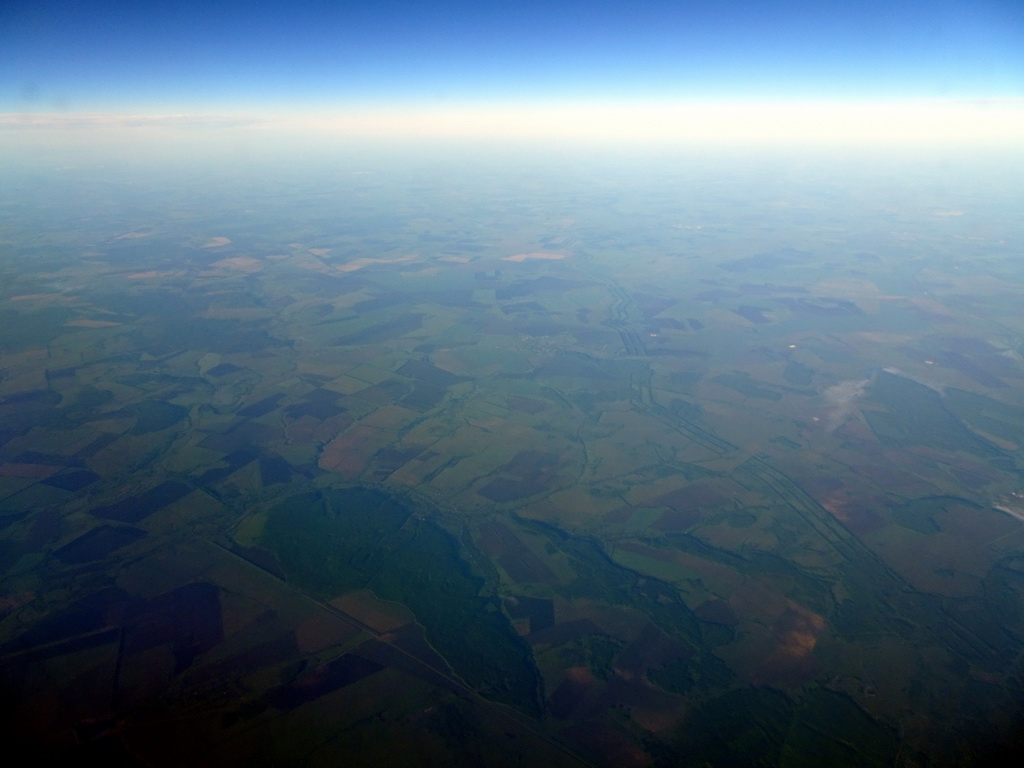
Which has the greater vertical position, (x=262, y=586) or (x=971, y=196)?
(x=971, y=196)

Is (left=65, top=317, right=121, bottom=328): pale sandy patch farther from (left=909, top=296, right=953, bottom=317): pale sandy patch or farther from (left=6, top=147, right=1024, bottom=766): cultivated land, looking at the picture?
(left=909, top=296, right=953, bottom=317): pale sandy patch

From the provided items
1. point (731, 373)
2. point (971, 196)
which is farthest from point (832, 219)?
point (731, 373)

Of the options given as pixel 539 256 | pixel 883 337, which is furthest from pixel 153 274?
pixel 883 337

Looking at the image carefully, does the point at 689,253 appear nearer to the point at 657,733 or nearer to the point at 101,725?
the point at 657,733

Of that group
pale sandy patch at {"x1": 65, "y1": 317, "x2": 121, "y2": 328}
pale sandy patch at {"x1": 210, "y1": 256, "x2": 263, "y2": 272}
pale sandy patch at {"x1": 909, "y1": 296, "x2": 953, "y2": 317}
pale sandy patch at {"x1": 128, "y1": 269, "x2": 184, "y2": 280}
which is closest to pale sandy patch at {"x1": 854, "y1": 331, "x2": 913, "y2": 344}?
pale sandy patch at {"x1": 909, "y1": 296, "x2": 953, "y2": 317}

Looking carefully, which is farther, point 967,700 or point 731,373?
point 731,373

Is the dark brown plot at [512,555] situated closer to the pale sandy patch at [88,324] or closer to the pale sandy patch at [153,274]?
the pale sandy patch at [88,324]
